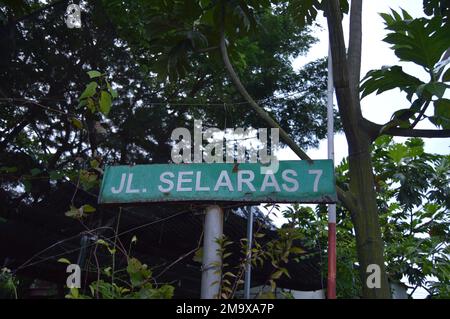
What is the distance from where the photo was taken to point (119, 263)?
17.3ft

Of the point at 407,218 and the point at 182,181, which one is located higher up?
the point at 407,218

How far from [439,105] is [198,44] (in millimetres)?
1346

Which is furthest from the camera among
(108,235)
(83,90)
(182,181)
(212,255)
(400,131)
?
(83,90)

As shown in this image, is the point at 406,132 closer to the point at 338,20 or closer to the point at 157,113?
the point at 338,20

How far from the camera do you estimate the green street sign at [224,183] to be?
7.02ft

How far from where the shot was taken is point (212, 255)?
83.1 inches

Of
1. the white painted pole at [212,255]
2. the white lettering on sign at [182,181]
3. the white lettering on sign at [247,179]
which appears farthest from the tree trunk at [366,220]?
the white lettering on sign at [182,181]

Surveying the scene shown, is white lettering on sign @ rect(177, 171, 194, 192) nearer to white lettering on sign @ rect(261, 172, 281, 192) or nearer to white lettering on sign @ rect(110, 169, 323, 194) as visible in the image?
white lettering on sign @ rect(110, 169, 323, 194)

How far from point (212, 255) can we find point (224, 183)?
31cm

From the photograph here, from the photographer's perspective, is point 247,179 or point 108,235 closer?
point 247,179

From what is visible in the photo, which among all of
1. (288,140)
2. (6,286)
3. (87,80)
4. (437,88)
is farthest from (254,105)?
(87,80)

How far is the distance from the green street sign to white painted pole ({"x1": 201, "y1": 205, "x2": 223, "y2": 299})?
9cm

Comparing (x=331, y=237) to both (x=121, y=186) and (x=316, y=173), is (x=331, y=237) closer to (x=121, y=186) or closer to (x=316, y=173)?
(x=316, y=173)
